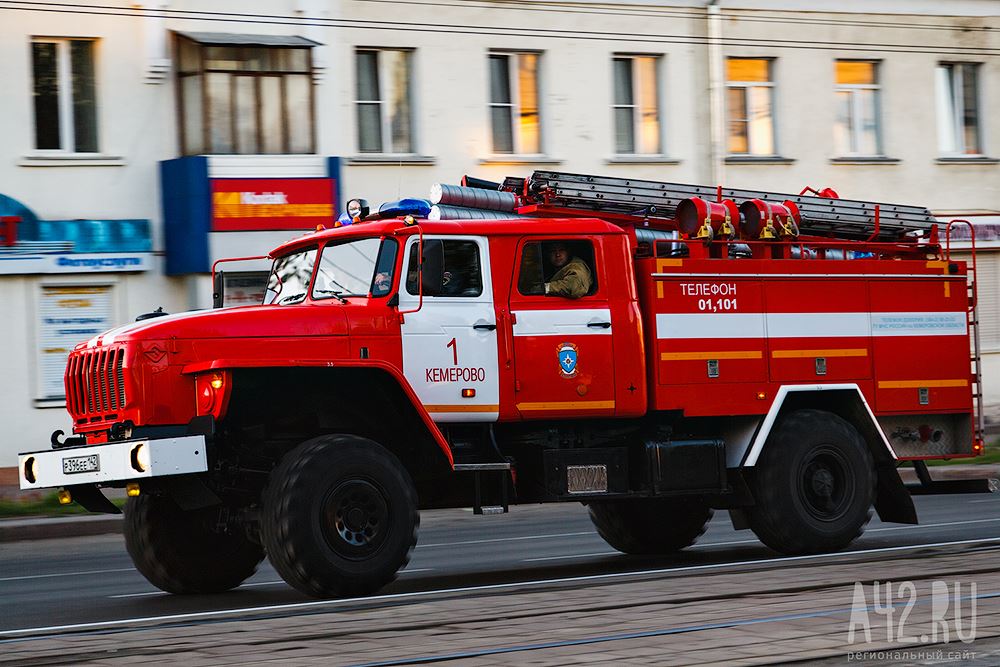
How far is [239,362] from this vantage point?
10109 millimetres

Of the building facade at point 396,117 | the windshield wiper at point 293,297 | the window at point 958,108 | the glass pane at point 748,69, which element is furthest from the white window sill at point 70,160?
the window at point 958,108

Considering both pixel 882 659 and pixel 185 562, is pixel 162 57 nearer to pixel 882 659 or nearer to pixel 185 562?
pixel 185 562

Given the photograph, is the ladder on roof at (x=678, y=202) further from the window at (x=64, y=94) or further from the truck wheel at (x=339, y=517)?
the window at (x=64, y=94)

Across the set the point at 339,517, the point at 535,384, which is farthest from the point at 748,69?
the point at 339,517

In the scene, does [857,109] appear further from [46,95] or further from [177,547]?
[177,547]

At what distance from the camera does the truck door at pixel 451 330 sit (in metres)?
10.9

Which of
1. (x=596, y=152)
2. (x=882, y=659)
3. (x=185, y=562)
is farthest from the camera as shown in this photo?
(x=596, y=152)

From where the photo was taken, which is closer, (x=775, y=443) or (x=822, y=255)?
(x=775, y=443)

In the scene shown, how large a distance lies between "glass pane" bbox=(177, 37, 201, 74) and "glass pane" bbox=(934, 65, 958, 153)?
13.4m

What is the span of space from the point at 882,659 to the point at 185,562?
562 cm

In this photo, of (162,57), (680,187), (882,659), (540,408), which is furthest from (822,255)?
(162,57)

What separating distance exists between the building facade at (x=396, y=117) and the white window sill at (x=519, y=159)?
5 cm

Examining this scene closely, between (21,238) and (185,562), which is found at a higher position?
(21,238)

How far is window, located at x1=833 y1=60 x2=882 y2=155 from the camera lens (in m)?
27.6
